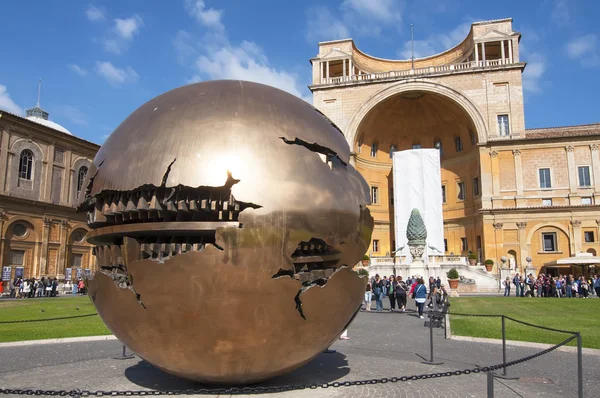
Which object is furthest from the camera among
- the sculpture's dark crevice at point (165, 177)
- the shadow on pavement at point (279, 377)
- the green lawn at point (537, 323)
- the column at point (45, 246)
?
the column at point (45, 246)

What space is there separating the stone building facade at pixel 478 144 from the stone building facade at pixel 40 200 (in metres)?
24.1

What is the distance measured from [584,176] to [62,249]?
45.8 m

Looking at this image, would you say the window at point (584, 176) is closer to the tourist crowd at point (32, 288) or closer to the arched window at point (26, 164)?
the tourist crowd at point (32, 288)

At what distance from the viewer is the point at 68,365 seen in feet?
26.3

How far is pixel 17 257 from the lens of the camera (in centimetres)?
3731

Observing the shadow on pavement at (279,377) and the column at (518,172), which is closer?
the shadow on pavement at (279,377)

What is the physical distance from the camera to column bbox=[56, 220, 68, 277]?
1593 inches

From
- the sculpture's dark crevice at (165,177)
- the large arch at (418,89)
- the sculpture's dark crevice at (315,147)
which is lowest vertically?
the sculpture's dark crevice at (165,177)

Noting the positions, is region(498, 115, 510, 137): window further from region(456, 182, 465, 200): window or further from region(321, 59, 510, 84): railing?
region(456, 182, 465, 200): window

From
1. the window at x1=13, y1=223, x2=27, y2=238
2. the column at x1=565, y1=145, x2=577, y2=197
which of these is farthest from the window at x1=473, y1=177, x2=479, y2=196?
the window at x1=13, y1=223, x2=27, y2=238

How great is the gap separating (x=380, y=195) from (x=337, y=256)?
4458 centimetres

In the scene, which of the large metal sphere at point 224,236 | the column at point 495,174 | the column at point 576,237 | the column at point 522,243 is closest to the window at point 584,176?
the column at point 576,237

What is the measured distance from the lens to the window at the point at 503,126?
136 ft

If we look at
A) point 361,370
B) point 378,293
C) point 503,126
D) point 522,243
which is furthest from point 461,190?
point 361,370
